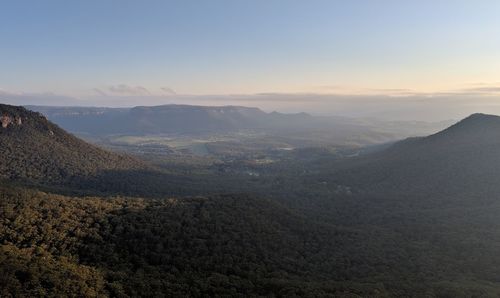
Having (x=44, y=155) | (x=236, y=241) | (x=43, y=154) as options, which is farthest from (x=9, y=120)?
(x=236, y=241)

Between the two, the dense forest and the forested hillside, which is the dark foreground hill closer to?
the dense forest

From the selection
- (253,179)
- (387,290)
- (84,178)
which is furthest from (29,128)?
(387,290)

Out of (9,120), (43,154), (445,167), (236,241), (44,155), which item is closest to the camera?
(236,241)

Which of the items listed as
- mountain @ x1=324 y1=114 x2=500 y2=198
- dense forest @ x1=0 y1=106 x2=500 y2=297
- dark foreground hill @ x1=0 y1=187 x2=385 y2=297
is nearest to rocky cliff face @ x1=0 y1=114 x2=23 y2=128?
dense forest @ x1=0 y1=106 x2=500 y2=297

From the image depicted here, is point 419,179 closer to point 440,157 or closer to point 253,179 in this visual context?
point 440,157

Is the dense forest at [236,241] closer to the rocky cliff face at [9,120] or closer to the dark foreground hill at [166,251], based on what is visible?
the dark foreground hill at [166,251]

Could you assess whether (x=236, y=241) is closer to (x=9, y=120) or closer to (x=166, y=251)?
(x=166, y=251)

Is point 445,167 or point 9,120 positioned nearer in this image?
point 9,120

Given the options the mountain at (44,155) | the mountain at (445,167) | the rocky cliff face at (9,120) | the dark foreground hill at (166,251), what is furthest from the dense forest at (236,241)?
the rocky cliff face at (9,120)
